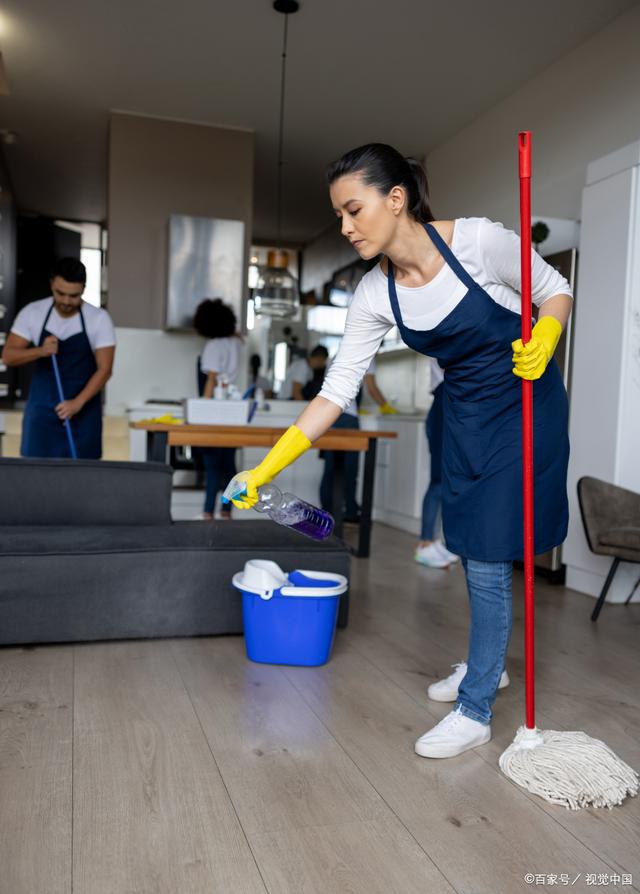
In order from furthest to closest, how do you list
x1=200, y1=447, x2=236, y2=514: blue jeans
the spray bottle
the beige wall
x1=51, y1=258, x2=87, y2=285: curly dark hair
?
the beige wall < x1=200, y1=447, x2=236, y2=514: blue jeans < x1=51, y1=258, x2=87, y2=285: curly dark hair < the spray bottle

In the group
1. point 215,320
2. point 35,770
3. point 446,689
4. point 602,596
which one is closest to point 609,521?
point 602,596

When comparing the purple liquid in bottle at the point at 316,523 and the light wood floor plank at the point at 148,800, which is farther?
the purple liquid in bottle at the point at 316,523

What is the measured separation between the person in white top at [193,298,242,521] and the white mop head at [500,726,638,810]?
8.81ft

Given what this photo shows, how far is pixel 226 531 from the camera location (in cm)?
268

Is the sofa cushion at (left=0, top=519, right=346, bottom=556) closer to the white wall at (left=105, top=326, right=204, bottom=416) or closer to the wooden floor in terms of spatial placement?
the wooden floor

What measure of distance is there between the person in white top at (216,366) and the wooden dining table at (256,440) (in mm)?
518

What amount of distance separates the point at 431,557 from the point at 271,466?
2530 mm

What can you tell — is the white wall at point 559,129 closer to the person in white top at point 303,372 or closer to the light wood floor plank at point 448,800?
the person in white top at point 303,372

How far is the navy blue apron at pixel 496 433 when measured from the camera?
167cm

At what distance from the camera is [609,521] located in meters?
3.11

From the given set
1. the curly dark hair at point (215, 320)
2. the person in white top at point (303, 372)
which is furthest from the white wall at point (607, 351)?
the person in white top at point (303, 372)

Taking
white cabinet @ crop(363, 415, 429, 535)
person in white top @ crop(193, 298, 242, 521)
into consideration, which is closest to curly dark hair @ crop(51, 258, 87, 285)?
person in white top @ crop(193, 298, 242, 521)

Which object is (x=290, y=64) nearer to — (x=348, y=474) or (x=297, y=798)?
(x=348, y=474)

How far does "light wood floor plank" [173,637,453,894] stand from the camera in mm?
1245
